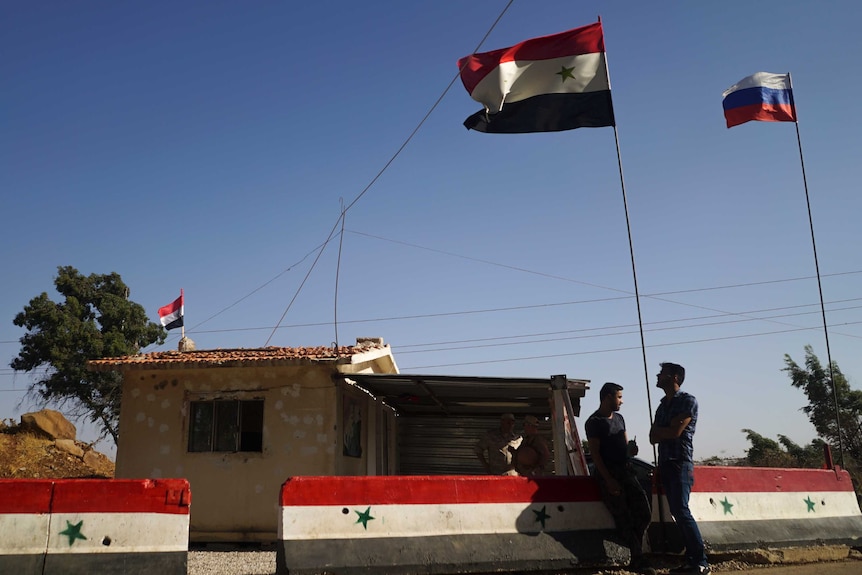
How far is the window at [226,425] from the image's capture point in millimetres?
11711

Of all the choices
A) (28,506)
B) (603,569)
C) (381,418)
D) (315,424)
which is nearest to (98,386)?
(381,418)

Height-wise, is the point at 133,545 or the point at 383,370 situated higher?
the point at 383,370

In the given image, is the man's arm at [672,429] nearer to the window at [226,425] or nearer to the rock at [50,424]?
the window at [226,425]

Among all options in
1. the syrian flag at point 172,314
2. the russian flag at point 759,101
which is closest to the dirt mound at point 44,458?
the syrian flag at point 172,314

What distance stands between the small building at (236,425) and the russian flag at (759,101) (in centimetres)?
748

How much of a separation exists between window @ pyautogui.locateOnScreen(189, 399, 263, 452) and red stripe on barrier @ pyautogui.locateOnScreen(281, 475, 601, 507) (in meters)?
6.14

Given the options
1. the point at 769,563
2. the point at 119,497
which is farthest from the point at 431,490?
the point at 769,563

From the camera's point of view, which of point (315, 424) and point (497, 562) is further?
point (315, 424)

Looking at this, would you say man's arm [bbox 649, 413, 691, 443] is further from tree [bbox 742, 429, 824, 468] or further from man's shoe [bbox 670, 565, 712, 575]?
tree [bbox 742, 429, 824, 468]

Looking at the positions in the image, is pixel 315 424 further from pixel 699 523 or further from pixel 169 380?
pixel 699 523

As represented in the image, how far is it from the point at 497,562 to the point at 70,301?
30.1 meters

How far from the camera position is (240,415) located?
464 inches

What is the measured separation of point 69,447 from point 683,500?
23.5m

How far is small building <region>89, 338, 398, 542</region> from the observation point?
442 inches
